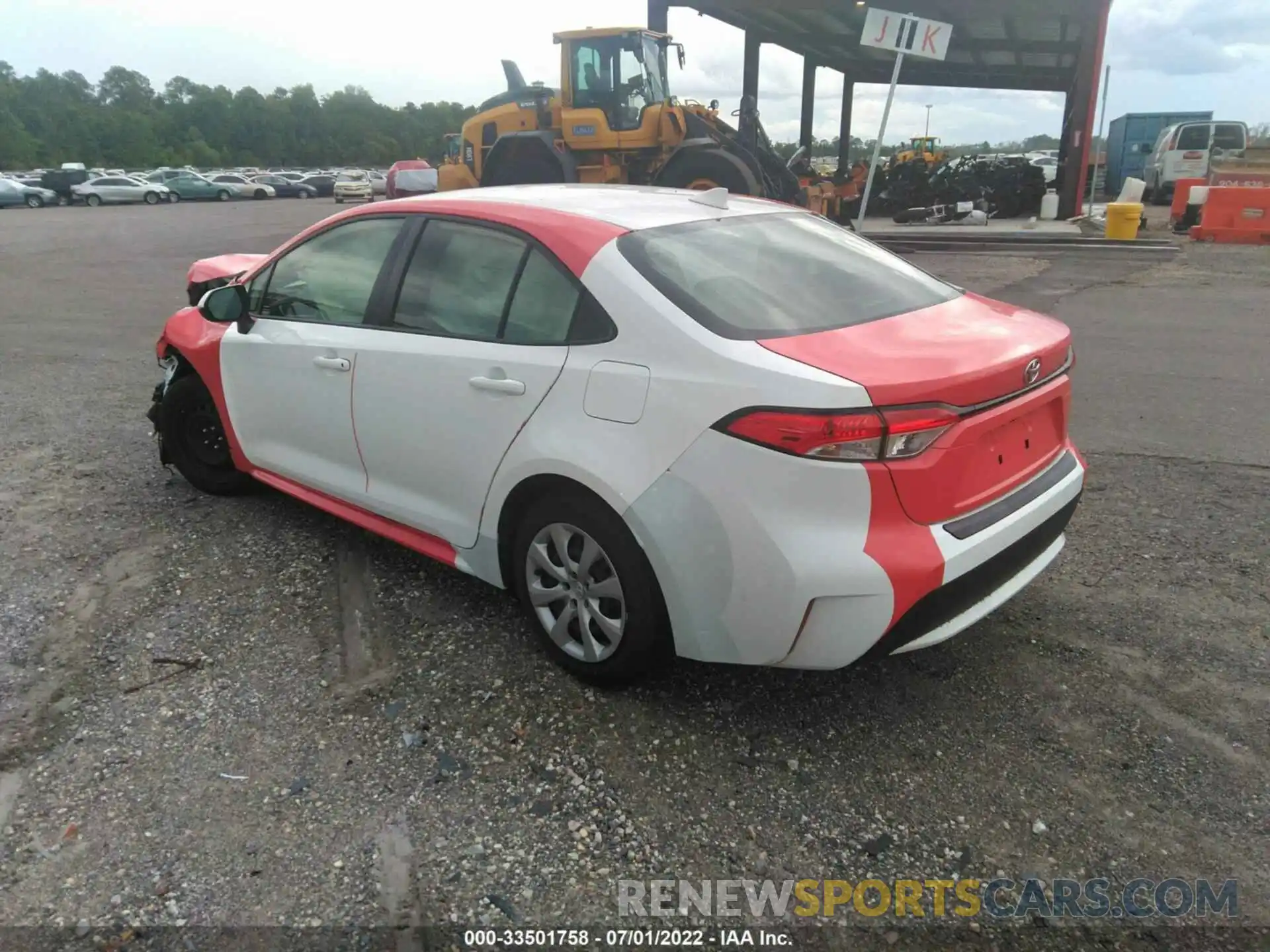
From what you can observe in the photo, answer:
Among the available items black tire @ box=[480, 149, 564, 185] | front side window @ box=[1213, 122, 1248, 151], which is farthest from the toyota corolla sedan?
front side window @ box=[1213, 122, 1248, 151]

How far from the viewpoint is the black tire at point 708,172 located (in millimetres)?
13891

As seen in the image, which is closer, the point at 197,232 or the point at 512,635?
the point at 512,635

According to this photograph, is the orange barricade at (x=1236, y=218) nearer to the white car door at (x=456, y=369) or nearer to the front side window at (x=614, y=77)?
the front side window at (x=614, y=77)

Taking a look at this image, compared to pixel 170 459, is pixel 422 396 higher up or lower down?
higher up

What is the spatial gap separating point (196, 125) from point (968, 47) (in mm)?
97104

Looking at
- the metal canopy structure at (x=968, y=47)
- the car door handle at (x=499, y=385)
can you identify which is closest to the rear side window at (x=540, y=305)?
the car door handle at (x=499, y=385)

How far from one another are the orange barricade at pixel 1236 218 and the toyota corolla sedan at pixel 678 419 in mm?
15481

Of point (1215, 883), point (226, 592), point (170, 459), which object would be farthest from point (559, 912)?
point (170, 459)

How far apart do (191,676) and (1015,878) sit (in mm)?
2689

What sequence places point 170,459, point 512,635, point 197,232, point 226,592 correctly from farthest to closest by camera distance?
point 197,232, point 170,459, point 226,592, point 512,635

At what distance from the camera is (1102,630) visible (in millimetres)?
3400

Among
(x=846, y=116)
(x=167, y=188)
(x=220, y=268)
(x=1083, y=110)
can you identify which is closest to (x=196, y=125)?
(x=167, y=188)

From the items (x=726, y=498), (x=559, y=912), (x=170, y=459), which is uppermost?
(x=726, y=498)

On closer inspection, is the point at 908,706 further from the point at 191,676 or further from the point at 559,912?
the point at 191,676
